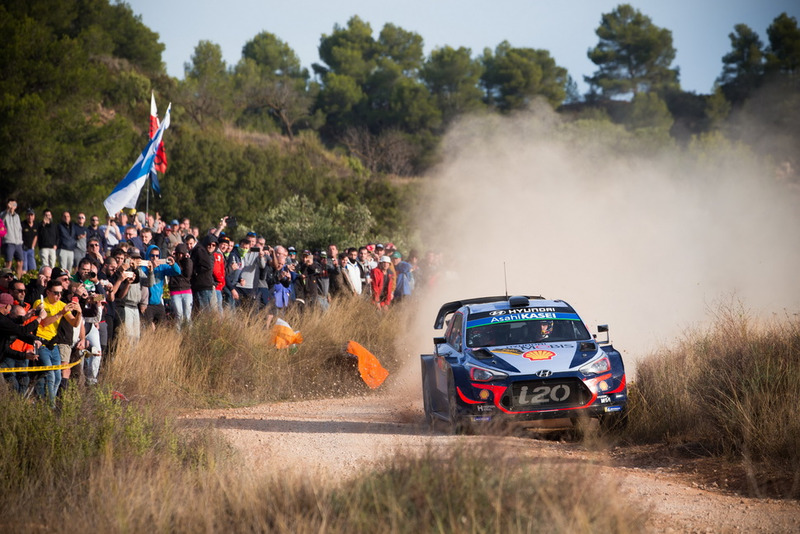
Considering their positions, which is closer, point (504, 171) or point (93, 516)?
point (93, 516)

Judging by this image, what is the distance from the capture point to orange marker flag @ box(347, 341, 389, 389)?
56.2ft

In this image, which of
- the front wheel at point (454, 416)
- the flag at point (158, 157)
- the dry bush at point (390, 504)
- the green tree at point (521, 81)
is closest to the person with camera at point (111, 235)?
the flag at point (158, 157)

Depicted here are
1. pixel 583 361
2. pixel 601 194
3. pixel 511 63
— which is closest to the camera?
pixel 583 361

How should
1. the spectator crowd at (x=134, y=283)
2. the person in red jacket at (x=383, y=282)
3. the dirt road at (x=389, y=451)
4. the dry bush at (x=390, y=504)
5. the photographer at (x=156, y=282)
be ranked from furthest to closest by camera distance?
the person in red jacket at (x=383, y=282) → the photographer at (x=156, y=282) → the spectator crowd at (x=134, y=283) → the dirt road at (x=389, y=451) → the dry bush at (x=390, y=504)

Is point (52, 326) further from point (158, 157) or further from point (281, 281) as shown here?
point (158, 157)

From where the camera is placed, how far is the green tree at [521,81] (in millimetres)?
78938

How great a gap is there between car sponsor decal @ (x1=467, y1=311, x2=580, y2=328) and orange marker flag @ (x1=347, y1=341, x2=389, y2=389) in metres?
4.94

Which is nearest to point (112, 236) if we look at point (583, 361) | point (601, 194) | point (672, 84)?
point (583, 361)

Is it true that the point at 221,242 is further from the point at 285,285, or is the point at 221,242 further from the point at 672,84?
the point at 672,84

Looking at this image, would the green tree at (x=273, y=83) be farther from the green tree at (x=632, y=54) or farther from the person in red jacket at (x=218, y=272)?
the person in red jacket at (x=218, y=272)

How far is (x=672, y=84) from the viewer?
89188 millimetres

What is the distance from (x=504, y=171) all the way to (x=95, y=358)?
2052cm

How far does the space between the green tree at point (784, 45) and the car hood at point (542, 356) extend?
65.2 meters

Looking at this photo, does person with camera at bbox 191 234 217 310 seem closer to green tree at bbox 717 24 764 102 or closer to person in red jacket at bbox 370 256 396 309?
person in red jacket at bbox 370 256 396 309
